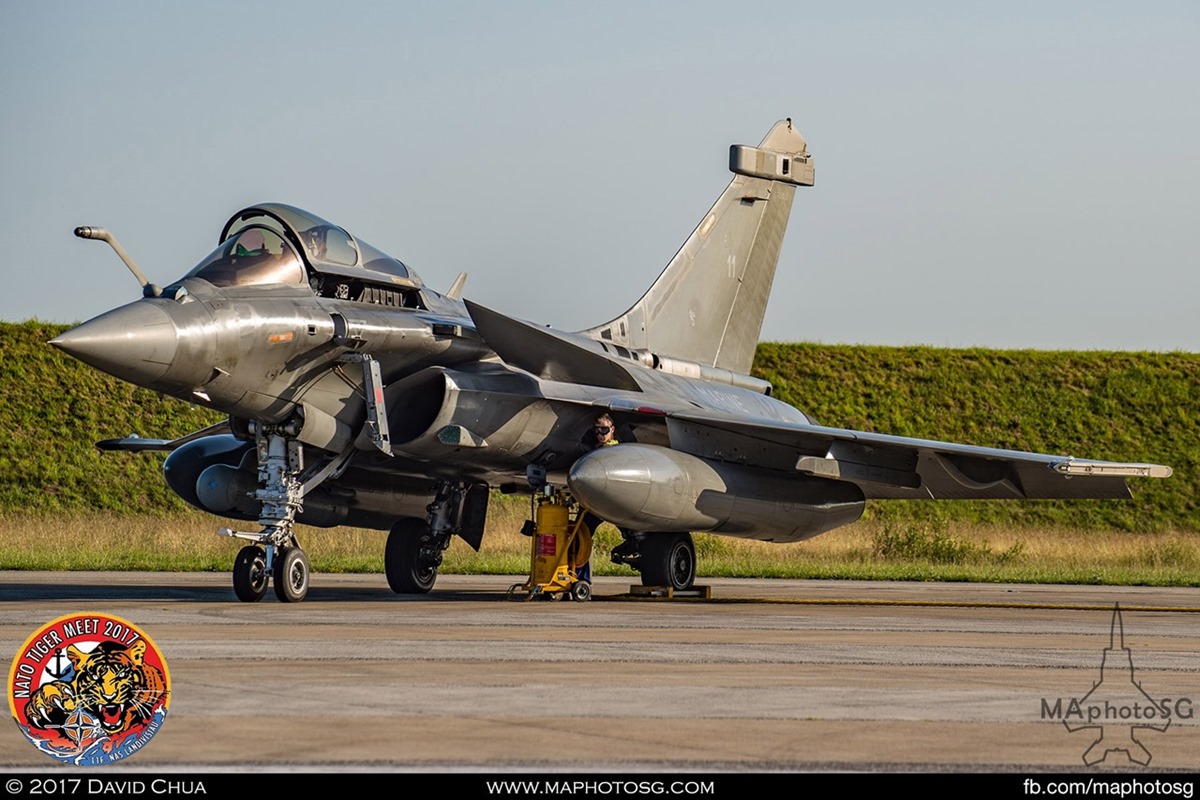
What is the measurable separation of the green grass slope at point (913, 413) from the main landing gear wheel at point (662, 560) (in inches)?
727

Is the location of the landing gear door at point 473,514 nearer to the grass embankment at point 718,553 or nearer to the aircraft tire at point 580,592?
the aircraft tire at point 580,592

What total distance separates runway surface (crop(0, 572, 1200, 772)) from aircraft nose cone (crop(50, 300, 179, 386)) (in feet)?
5.72

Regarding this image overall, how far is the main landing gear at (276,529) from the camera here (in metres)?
11.7

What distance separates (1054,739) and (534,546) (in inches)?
324

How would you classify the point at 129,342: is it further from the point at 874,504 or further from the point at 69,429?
the point at 874,504

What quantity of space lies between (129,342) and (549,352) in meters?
4.51

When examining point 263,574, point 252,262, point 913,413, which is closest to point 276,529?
point 263,574

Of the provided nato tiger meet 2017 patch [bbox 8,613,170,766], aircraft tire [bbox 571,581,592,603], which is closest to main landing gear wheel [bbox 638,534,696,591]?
aircraft tire [bbox 571,581,592,603]

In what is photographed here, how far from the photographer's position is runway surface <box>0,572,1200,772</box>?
15.9 feet

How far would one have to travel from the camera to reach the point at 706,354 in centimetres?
1716

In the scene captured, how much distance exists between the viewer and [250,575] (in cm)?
1170

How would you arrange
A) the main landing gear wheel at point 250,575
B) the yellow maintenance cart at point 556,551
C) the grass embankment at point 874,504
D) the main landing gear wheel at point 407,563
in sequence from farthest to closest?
the grass embankment at point 874,504 < the main landing gear wheel at point 407,563 < the yellow maintenance cart at point 556,551 < the main landing gear wheel at point 250,575

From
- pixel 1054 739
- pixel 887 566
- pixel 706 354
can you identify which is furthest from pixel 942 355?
pixel 1054 739

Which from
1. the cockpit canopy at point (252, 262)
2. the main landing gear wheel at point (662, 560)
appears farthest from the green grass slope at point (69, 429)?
the cockpit canopy at point (252, 262)
